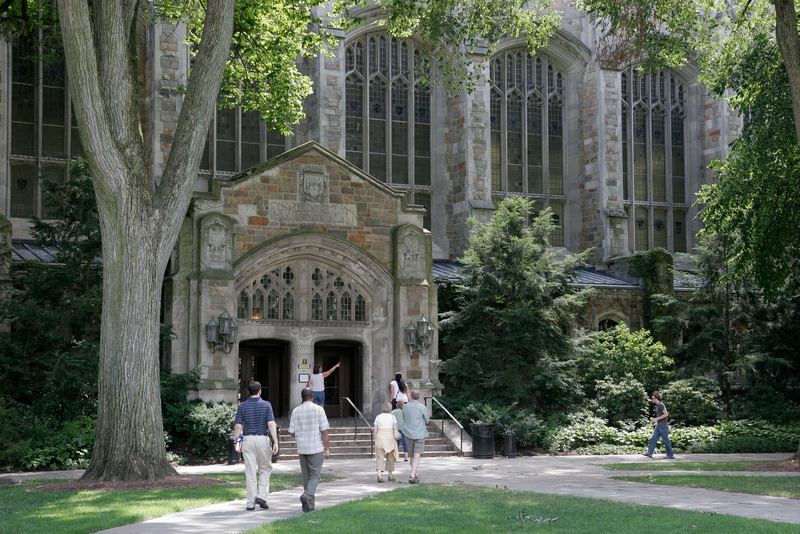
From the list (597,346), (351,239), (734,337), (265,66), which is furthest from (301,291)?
(734,337)

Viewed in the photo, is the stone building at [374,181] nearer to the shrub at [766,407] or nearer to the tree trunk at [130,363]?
the shrub at [766,407]

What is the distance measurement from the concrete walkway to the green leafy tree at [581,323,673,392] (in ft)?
13.4

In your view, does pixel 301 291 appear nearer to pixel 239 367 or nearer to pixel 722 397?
pixel 239 367

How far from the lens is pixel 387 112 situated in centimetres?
3088

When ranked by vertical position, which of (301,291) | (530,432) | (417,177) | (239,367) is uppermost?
(417,177)

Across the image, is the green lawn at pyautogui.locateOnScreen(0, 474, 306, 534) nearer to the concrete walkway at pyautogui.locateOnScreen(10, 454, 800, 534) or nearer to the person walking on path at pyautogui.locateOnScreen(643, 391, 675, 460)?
the concrete walkway at pyautogui.locateOnScreen(10, 454, 800, 534)

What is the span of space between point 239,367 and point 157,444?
908 cm

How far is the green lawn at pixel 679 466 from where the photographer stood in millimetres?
17328

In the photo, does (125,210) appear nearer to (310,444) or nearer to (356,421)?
(310,444)

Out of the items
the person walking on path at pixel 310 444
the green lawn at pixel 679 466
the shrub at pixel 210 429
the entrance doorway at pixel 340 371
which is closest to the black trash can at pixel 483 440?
the green lawn at pixel 679 466

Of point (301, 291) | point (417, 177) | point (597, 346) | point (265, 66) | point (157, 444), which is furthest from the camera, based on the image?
point (417, 177)

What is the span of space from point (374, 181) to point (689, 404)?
10.2 metres

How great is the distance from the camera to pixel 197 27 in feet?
69.5

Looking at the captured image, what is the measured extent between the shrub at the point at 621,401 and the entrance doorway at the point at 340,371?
6202 millimetres
